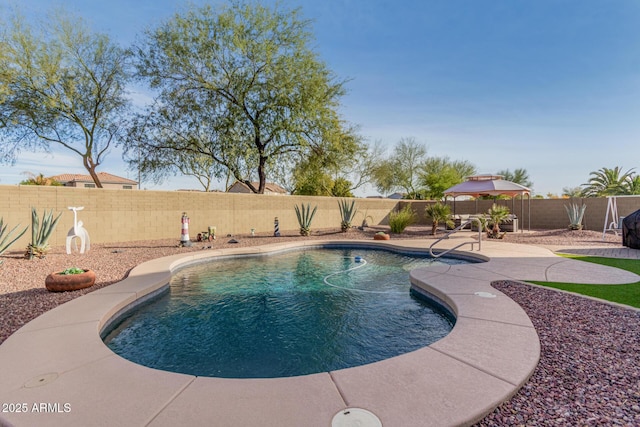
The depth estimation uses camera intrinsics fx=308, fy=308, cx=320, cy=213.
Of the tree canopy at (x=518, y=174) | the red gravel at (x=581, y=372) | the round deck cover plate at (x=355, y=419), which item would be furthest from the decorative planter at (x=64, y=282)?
the tree canopy at (x=518, y=174)

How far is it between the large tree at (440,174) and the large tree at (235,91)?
685 inches

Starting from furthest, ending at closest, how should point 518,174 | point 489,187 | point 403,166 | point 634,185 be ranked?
point 518,174 → point 403,166 → point 634,185 → point 489,187

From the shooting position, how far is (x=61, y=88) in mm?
15625

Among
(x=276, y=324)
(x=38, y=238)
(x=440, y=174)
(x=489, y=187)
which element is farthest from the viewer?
(x=440, y=174)

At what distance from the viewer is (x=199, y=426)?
189cm

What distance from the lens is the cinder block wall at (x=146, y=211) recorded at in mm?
9375

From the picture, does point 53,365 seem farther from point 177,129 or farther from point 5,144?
point 5,144

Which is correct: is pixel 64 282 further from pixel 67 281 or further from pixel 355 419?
pixel 355 419

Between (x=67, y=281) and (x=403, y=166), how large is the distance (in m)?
34.3

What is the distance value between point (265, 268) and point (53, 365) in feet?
17.5

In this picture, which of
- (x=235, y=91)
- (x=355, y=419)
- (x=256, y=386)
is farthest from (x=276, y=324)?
(x=235, y=91)

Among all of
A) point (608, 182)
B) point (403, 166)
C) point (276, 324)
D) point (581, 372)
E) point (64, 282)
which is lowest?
point (276, 324)

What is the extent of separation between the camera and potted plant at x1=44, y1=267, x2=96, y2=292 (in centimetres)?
513

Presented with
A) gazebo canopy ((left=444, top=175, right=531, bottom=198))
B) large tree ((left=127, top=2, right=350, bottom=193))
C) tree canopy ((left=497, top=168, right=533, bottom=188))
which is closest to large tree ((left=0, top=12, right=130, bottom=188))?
large tree ((left=127, top=2, right=350, bottom=193))
